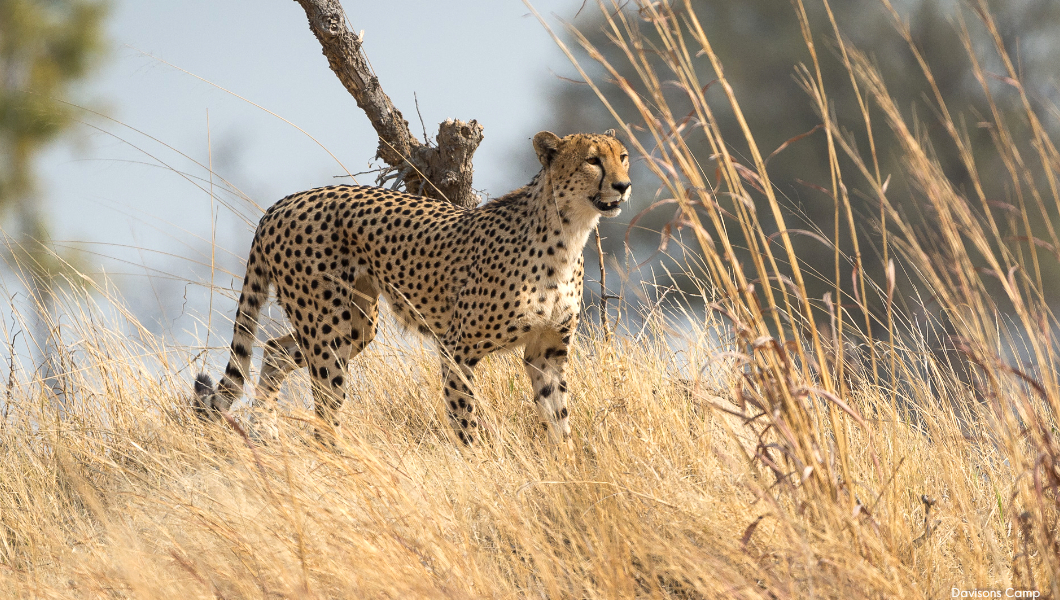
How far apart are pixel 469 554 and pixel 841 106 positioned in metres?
13.9

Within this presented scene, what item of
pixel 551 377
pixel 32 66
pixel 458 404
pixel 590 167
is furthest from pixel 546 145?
pixel 32 66

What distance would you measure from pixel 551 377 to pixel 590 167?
86 cm

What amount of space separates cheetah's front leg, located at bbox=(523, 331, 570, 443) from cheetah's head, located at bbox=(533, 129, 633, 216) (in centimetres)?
55

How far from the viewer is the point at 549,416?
11.6ft

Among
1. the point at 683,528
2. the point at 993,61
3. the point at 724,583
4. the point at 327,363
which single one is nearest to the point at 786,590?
the point at 724,583

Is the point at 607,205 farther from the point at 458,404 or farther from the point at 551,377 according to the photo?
the point at 458,404

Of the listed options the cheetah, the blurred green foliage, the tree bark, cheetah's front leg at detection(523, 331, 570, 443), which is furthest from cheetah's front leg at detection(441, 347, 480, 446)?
the blurred green foliage

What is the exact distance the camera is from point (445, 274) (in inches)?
143

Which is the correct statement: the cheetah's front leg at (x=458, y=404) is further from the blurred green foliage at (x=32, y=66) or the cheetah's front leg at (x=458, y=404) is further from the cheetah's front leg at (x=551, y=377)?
the blurred green foliage at (x=32, y=66)

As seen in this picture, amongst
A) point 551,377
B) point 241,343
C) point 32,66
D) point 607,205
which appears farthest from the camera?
point 32,66

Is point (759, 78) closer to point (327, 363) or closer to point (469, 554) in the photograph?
point (327, 363)

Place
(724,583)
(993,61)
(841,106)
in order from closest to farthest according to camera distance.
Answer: (724,583) → (993,61) → (841,106)

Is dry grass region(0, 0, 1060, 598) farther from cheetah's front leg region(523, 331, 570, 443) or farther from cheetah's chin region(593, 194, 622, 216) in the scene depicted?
cheetah's chin region(593, 194, 622, 216)

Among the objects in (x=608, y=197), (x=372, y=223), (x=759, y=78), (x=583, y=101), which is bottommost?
(x=372, y=223)
